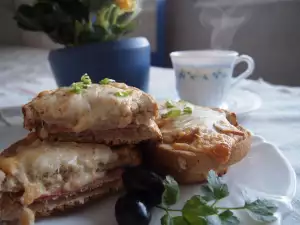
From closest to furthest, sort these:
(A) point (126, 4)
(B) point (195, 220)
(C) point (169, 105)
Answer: (B) point (195, 220)
(C) point (169, 105)
(A) point (126, 4)

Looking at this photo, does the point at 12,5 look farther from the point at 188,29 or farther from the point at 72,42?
the point at 72,42

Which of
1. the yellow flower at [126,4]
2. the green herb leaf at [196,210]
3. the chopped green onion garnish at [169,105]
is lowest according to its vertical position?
the green herb leaf at [196,210]

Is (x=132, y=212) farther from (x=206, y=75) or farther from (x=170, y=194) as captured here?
(x=206, y=75)

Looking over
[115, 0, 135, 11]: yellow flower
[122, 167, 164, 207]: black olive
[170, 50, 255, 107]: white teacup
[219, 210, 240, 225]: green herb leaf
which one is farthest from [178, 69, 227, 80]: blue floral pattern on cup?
[219, 210, 240, 225]: green herb leaf

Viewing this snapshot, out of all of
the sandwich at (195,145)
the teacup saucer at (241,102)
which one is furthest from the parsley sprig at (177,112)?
the teacup saucer at (241,102)

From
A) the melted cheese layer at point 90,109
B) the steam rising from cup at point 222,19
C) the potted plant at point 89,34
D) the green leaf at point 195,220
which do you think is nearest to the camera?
the green leaf at point 195,220

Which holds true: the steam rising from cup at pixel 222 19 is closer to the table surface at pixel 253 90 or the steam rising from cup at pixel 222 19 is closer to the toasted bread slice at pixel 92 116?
the table surface at pixel 253 90

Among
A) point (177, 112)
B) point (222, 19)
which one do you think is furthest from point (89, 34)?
point (222, 19)

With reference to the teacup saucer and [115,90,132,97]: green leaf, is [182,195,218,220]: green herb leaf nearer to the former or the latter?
[115,90,132,97]: green leaf
